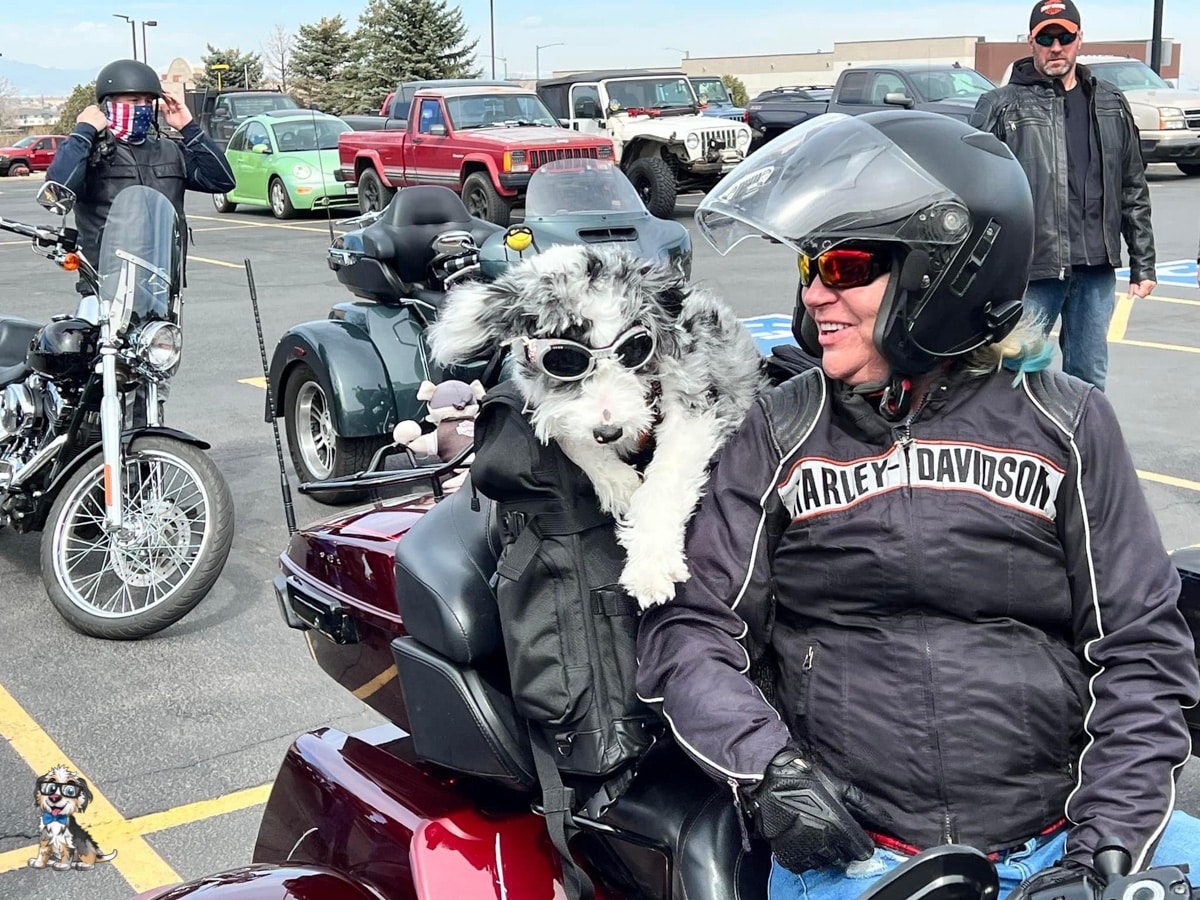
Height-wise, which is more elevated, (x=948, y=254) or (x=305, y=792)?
(x=948, y=254)

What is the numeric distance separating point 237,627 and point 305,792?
2.54m

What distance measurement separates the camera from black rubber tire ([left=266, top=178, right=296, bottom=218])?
Answer: 20.3 m

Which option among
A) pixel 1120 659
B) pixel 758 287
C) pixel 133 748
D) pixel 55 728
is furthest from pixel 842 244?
pixel 758 287

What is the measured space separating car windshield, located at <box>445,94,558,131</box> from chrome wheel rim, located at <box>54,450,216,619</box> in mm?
13658

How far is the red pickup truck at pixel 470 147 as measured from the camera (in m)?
16.4

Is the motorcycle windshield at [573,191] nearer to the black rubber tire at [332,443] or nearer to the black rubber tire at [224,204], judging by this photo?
the black rubber tire at [332,443]

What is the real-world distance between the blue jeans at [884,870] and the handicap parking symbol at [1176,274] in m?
10.9

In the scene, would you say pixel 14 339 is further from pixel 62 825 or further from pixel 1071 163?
pixel 1071 163

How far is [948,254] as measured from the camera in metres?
1.79

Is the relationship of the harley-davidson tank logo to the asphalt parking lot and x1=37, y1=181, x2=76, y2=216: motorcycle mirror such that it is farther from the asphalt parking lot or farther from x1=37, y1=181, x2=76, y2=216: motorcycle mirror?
x1=37, y1=181, x2=76, y2=216: motorcycle mirror

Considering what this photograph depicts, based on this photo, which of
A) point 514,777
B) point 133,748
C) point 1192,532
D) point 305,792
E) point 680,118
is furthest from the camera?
point 680,118

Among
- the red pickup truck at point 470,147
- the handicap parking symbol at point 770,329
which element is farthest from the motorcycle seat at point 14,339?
the red pickup truck at point 470,147

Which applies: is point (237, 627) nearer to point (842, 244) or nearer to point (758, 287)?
point (842, 244)

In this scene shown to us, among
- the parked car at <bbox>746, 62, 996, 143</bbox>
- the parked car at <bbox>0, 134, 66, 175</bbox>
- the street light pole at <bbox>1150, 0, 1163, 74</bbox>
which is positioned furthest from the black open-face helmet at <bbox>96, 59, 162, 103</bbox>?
the parked car at <bbox>0, 134, 66, 175</bbox>
